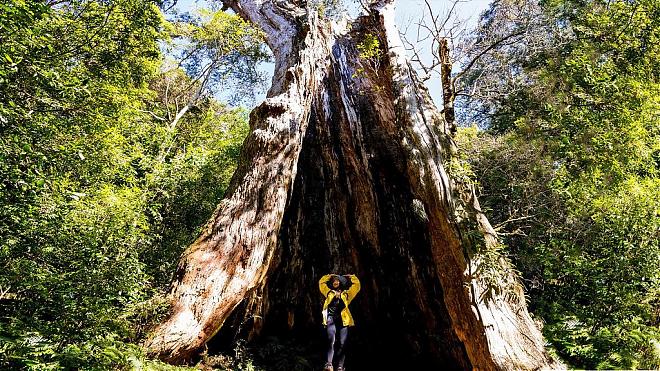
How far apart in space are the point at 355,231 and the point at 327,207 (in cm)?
62

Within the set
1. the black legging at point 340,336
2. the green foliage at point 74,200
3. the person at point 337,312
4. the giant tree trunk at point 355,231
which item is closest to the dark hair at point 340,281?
the person at point 337,312

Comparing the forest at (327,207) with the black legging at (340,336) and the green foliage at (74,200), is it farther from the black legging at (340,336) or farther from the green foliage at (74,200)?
the black legging at (340,336)

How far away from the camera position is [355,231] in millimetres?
6797

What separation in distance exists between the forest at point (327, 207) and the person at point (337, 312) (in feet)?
1.98

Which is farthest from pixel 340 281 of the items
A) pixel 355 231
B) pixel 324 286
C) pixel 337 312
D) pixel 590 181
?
pixel 590 181

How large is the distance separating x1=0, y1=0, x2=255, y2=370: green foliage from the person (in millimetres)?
2038

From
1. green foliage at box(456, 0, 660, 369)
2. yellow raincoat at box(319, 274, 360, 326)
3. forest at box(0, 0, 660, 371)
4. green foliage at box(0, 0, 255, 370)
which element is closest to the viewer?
green foliage at box(0, 0, 255, 370)

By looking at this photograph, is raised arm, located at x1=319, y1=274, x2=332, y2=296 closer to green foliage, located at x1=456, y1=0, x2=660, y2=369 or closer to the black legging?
the black legging

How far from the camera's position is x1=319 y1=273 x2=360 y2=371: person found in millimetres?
5254

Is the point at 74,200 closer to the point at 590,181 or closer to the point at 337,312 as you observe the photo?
the point at 337,312

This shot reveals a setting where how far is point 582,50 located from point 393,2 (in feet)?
18.3

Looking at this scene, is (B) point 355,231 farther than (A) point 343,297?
Yes

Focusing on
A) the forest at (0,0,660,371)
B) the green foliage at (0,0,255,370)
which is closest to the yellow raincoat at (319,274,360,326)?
the forest at (0,0,660,371)

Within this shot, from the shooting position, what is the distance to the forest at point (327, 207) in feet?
13.5
